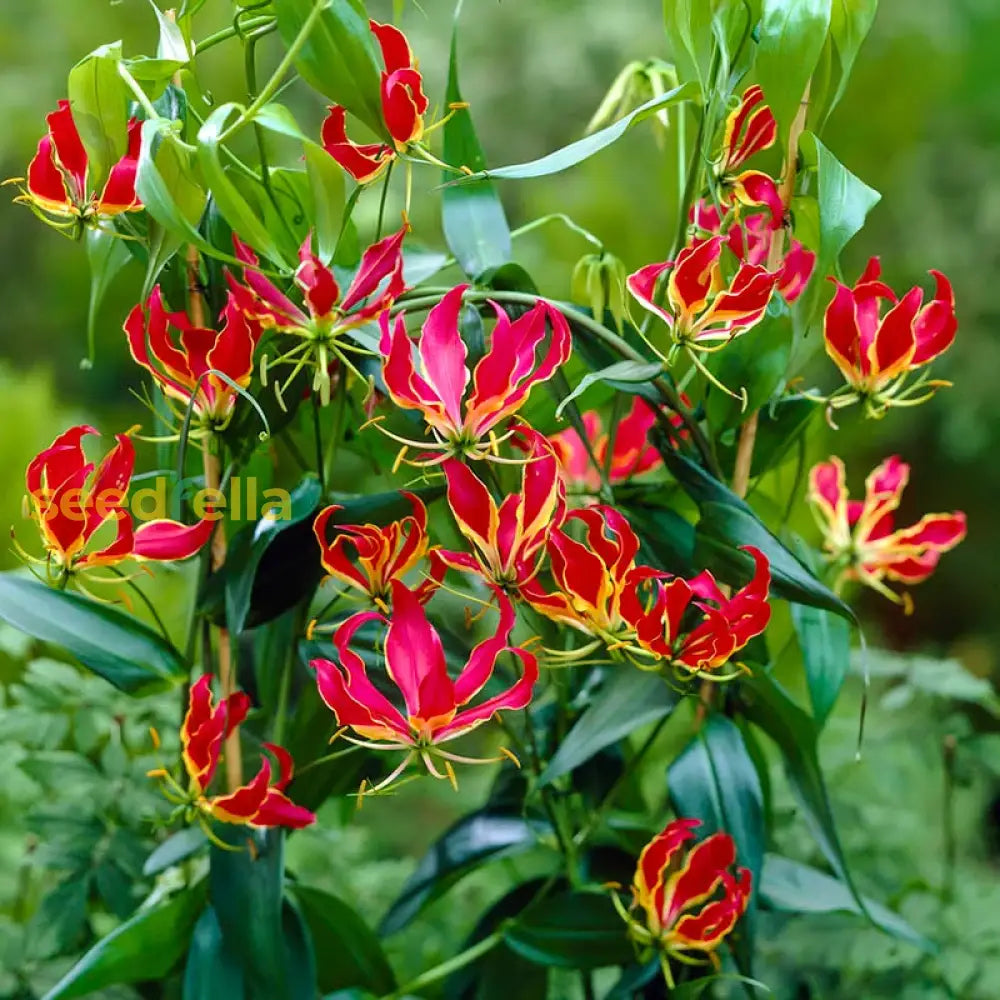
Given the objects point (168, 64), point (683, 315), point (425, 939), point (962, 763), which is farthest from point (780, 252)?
point (425, 939)

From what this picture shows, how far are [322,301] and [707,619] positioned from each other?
26 cm

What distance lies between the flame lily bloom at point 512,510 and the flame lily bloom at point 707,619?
0.20ft

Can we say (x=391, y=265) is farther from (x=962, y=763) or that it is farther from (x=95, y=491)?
(x=962, y=763)

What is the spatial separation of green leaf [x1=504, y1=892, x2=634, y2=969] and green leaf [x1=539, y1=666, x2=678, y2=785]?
13 cm

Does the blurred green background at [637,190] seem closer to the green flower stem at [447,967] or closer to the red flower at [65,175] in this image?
the green flower stem at [447,967]

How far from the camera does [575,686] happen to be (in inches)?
34.2

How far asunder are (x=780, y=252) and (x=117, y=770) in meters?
0.61

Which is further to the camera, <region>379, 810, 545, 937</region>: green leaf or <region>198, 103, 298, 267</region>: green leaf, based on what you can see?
<region>379, 810, 545, 937</region>: green leaf

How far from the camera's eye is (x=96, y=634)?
2.42 feet

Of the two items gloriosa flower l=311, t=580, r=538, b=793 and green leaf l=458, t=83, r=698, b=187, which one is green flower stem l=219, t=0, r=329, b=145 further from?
gloriosa flower l=311, t=580, r=538, b=793

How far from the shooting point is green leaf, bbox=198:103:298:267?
0.58 metres

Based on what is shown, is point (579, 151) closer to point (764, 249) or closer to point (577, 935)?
point (764, 249)

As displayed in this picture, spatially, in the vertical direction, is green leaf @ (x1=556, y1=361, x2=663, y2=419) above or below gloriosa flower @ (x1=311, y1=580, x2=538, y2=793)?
above

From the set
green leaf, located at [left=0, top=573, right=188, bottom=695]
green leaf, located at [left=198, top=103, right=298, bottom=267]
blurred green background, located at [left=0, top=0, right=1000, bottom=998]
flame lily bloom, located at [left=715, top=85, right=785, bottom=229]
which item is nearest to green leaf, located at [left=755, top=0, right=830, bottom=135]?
flame lily bloom, located at [left=715, top=85, right=785, bottom=229]
